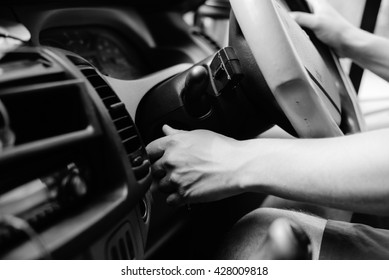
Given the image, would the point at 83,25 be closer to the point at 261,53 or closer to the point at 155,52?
the point at 155,52

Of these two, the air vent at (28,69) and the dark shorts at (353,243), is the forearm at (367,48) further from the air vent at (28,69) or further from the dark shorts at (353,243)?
the air vent at (28,69)

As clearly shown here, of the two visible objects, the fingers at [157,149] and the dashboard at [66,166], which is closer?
the dashboard at [66,166]

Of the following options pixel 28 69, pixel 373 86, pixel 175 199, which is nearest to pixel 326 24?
pixel 175 199

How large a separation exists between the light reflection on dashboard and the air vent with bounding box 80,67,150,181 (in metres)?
0.36

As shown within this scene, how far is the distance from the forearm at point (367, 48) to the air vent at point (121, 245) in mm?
745

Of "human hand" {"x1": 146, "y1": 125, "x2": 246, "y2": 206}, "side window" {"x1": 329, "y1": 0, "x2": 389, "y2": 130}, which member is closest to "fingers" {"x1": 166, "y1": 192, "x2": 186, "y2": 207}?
"human hand" {"x1": 146, "y1": 125, "x2": 246, "y2": 206}

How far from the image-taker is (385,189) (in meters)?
0.47

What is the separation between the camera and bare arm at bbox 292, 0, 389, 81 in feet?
2.84

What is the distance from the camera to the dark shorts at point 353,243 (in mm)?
583

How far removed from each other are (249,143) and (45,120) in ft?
1.08

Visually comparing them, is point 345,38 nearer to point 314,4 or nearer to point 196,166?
point 314,4

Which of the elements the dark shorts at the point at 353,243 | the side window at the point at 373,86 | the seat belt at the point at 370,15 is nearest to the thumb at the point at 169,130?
the dark shorts at the point at 353,243

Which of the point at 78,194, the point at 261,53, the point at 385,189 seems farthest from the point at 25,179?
the point at 385,189

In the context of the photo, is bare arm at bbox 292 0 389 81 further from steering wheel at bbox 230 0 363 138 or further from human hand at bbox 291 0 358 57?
steering wheel at bbox 230 0 363 138
